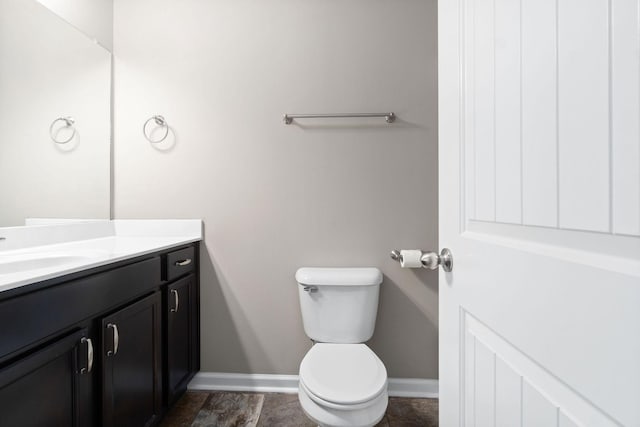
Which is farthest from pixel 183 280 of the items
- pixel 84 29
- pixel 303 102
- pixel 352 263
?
pixel 84 29

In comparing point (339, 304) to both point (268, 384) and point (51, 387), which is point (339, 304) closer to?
point (268, 384)

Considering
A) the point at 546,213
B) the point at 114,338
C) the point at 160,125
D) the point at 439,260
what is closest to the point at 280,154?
the point at 160,125

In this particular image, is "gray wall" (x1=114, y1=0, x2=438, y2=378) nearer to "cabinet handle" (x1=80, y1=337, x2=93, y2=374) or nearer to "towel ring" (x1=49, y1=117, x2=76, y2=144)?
"towel ring" (x1=49, y1=117, x2=76, y2=144)

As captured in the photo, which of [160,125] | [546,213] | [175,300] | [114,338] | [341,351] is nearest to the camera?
[546,213]

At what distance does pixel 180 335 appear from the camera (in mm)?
1690

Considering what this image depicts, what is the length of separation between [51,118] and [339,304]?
5.48 ft

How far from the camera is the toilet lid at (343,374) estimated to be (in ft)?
3.88

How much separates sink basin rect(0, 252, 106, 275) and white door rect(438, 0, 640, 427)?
120 centimetres

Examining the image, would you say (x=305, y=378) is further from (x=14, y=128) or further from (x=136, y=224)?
(x=14, y=128)

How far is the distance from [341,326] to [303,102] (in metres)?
1.26

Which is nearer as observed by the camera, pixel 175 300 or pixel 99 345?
pixel 99 345

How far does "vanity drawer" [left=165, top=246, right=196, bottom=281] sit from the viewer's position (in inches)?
61.7

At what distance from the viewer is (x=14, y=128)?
1.36 meters

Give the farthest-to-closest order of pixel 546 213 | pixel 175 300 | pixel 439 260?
pixel 175 300
pixel 439 260
pixel 546 213
